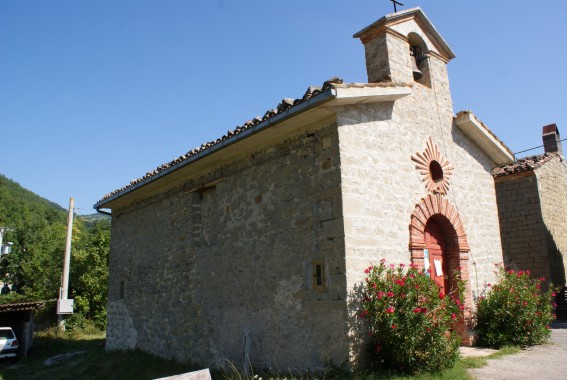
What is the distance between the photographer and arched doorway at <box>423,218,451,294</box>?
284 inches

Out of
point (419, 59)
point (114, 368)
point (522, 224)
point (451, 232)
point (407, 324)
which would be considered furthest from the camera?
point (522, 224)

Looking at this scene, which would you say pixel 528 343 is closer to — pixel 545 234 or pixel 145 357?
pixel 545 234

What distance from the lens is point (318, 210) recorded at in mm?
6133

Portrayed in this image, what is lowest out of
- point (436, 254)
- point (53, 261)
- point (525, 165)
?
point (436, 254)

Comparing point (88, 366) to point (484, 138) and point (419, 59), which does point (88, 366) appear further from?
point (484, 138)

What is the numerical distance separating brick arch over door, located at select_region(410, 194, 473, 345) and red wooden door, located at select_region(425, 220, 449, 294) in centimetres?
8

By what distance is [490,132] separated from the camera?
27.8ft

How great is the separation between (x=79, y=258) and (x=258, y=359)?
18554 millimetres

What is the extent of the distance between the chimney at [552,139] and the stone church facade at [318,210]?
22.3 feet

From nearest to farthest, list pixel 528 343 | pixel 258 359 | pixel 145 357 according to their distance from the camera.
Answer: pixel 258 359 → pixel 528 343 → pixel 145 357

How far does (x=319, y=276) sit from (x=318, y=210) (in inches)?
35.1

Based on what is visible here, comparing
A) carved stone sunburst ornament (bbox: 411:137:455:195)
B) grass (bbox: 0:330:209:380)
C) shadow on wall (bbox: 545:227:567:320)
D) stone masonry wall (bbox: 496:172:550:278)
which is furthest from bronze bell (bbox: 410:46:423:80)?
shadow on wall (bbox: 545:227:567:320)

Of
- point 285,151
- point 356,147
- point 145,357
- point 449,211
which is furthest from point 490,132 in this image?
point 145,357

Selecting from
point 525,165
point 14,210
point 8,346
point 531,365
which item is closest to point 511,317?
point 531,365
